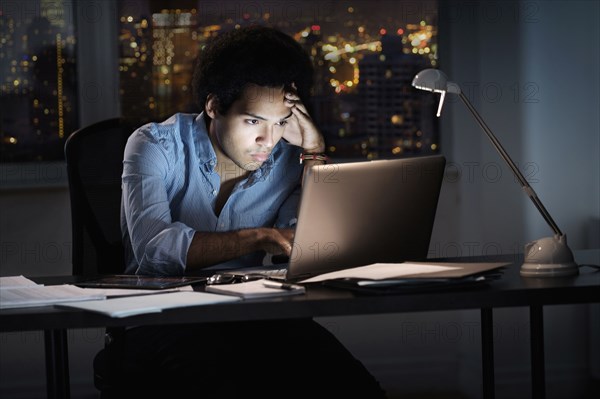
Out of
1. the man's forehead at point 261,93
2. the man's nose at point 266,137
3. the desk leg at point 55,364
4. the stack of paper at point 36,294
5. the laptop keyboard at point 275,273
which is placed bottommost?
the desk leg at point 55,364

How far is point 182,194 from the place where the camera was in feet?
7.24

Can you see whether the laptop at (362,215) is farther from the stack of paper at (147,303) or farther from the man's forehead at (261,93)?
the man's forehead at (261,93)

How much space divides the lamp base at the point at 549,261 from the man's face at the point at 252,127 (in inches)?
37.1

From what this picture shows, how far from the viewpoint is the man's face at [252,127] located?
90.4 inches

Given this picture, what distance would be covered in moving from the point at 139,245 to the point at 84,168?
0.28 meters

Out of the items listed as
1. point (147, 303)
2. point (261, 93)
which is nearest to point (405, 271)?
point (147, 303)

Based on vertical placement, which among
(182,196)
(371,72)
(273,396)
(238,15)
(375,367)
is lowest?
(375,367)

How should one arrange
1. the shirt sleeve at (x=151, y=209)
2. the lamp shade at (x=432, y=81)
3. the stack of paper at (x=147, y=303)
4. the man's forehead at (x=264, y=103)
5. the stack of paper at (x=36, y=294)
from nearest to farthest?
the stack of paper at (x=147, y=303), the stack of paper at (x=36, y=294), the lamp shade at (x=432, y=81), the shirt sleeve at (x=151, y=209), the man's forehead at (x=264, y=103)

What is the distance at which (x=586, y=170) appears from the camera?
3105mm

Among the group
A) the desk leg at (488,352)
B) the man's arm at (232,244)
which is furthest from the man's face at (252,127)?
the desk leg at (488,352)

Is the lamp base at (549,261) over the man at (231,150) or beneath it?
beneath

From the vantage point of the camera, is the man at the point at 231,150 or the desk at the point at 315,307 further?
the man at the point at 231,150

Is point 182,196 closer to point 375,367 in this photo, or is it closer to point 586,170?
point 375,367

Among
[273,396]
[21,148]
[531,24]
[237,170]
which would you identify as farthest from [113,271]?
[531,24]
